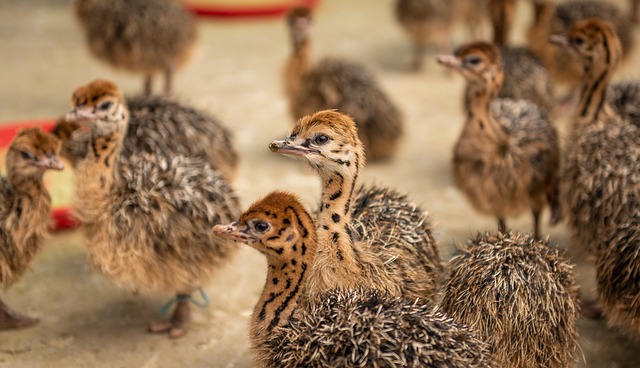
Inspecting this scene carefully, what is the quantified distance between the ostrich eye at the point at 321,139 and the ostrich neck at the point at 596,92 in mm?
2190

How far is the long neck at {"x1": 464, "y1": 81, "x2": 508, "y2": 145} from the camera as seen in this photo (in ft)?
16.2

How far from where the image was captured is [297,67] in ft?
21.3

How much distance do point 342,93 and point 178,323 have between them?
2.40 metres

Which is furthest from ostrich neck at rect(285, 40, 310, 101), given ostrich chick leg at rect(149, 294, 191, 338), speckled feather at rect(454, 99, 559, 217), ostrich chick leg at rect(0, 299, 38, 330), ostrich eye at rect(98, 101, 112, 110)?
ostrich chick leg at rect(0, 299, 38, 330)

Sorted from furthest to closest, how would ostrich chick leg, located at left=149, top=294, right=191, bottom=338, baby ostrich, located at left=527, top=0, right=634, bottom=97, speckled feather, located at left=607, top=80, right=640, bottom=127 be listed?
baby ostrich, located at left=527, top=0, right=634, bottom=97, speckled feather, located at left=607, top=80, right=640, bottom=127, ostrich chick leg, located at left=149, top=294, right=191, bottom=338

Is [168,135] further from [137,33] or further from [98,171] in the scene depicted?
[137,33]

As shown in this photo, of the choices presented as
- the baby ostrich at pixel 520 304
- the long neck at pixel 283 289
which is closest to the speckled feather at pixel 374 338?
the long neck at pixel 283 289

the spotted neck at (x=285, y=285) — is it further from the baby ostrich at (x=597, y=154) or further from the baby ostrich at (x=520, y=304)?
the baby ostrich at (x=597, y=154)

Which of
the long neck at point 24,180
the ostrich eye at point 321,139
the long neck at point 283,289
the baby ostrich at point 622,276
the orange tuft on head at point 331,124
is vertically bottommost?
the baby ostrich at point 622,276

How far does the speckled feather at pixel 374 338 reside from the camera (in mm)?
3014

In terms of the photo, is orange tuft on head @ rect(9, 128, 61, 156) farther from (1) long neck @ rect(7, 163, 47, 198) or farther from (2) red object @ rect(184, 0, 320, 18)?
(2) red object @ rect(184, 0, 320, 18)

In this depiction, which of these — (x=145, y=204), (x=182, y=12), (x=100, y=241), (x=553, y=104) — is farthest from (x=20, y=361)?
(x=553, y=104)

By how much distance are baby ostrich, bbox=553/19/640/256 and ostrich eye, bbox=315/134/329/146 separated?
164 cm

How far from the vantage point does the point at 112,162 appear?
4.38 meters
